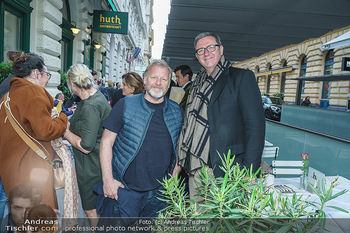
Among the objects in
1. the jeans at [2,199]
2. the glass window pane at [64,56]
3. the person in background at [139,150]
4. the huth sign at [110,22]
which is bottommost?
the jeans at [2,199]

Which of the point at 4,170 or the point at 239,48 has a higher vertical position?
the point at 239,48

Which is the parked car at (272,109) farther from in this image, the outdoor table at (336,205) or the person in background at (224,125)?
the person in background at (224,125)

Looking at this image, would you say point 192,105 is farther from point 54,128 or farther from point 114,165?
point 54,128

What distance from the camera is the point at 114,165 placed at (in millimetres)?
2086

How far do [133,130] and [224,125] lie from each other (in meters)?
0.69

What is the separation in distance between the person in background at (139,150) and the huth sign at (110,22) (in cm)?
852

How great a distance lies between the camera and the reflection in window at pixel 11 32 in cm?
527

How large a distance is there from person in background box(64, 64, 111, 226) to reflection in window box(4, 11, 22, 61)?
12.7 ft

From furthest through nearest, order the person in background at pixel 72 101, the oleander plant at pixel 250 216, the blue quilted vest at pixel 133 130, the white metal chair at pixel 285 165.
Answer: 1. the person in background at pixel 72 101
2. the white metal chair at pixel 285 165
3. the blue quilted vest at pixel 133 130
4. the oleander plant at pixel 250 216

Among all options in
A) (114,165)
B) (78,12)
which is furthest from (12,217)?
(78,12)

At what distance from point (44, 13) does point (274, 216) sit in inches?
270

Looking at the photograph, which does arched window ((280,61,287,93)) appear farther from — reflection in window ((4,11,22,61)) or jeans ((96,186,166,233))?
jeans ((96,186,166,233))

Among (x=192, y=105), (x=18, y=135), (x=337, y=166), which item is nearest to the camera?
(x=18, y=135)

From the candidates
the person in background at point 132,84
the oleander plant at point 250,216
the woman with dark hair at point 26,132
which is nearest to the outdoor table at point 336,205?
the oleander plant at point 250,216
